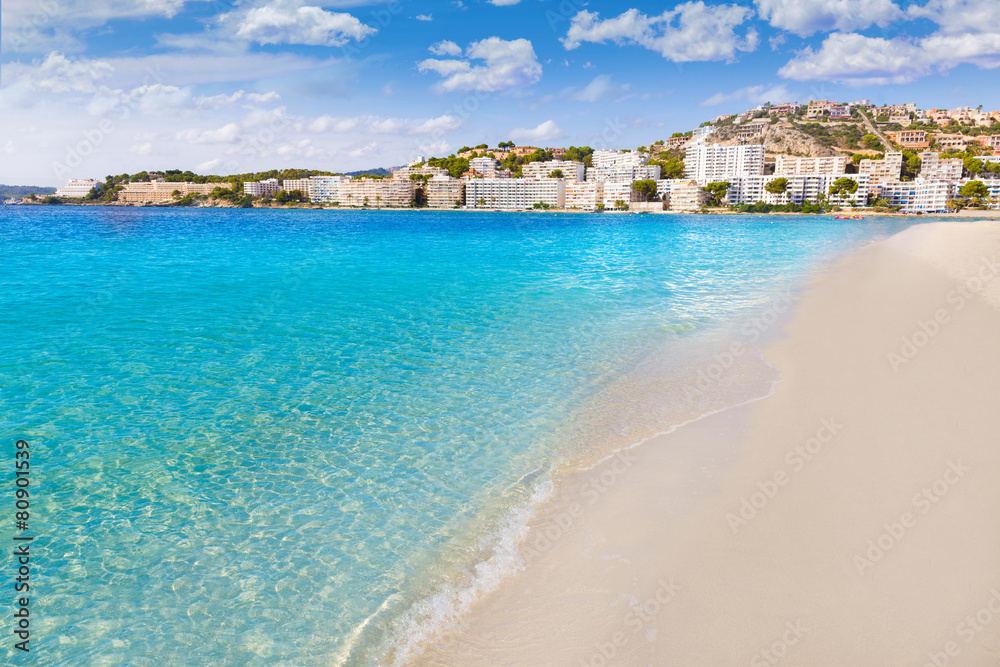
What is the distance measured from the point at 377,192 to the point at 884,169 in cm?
14382

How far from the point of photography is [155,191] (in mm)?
190000

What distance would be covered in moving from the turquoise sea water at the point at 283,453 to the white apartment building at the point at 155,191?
668 ft

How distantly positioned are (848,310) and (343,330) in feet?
42.8

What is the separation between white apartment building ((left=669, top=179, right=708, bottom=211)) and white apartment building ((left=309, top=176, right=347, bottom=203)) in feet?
358

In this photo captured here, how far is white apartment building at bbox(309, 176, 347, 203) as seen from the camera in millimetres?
190000

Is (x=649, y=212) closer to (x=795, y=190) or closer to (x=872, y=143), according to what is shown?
(x=795, y=190)

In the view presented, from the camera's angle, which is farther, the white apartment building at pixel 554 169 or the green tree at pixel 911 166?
the white apartment building at pixel 554 169

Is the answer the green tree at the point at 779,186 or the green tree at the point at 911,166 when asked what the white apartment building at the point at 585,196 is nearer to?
the green tree at the point at 779,186

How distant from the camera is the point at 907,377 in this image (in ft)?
29.5

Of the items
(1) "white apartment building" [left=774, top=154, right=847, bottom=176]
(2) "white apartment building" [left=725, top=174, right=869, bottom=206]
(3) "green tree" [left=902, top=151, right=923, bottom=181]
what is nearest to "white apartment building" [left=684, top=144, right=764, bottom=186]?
(1) "white apartment building" [left=774, top=154, right=847, bottom=176]

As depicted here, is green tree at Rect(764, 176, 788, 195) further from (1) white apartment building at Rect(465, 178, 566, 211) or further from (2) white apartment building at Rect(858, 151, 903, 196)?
(1) white apartment building at Rect(465, 178, 566, 211)

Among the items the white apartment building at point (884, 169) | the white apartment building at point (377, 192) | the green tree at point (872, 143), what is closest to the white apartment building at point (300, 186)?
the white apartment building at point (377, 192)

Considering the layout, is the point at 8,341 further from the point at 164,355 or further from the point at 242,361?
the point at 242,361

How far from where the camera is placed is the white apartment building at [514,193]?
164250 millimetres
